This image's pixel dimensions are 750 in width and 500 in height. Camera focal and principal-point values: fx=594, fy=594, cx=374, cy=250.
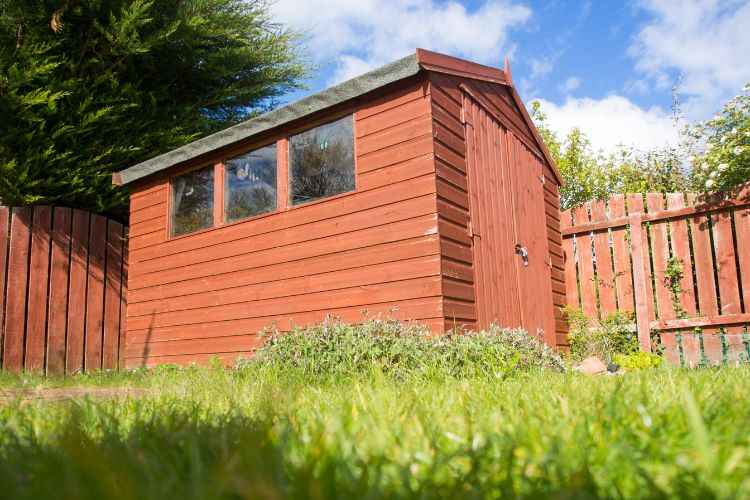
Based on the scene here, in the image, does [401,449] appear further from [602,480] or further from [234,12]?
[234,12]

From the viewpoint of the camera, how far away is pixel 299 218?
21.7ft

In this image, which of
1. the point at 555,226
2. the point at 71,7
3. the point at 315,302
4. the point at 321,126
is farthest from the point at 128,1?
the point at 555,226

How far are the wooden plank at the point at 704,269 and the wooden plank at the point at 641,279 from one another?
608mm

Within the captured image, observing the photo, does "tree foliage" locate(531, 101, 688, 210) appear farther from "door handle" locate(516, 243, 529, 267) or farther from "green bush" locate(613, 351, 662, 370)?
"green bush" locate(613, 351, 662, 370)

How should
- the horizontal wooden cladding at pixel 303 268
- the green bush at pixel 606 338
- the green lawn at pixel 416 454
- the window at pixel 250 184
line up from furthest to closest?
the green bush at pixel 606 338 < the window at pixel 250 184 < the horizontal wooden cladding at pixel 303 268 < the green lawn at pixel 416 454

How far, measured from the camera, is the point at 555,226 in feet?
28.7

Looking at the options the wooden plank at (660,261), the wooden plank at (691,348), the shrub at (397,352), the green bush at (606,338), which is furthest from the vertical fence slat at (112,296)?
the wooden plank at (691,348)

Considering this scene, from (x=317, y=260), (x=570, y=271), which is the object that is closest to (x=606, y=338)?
(x=570, y=271)

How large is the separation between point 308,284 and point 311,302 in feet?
0.67

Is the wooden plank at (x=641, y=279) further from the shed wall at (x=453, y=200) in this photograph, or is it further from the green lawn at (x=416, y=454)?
the green lawn at (x=416, y=454)

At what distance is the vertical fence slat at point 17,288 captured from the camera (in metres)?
7.63

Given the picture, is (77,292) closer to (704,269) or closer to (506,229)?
(506,229)

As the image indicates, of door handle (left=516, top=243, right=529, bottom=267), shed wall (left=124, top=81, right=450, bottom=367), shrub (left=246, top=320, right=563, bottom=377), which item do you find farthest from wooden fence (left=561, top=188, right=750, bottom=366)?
shed wall (left=124, top=81, right=450, bottom=367)

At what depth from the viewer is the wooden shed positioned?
5746 mm
